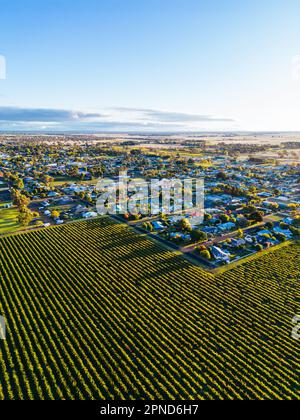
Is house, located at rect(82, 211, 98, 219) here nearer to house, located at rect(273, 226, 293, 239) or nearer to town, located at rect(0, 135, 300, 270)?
town, located at rect(0, 135, 300, 270)

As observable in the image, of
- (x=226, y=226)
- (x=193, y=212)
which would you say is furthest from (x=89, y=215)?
(x=226, y=226)

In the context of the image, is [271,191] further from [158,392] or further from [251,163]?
[158,392]

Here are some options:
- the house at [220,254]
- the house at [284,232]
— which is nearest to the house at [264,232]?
the house at [284,232]

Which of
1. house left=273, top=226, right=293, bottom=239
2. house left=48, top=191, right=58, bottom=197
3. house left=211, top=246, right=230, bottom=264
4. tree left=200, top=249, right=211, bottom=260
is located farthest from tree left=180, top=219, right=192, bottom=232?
house left=48, top=191, right=58, bottom=197

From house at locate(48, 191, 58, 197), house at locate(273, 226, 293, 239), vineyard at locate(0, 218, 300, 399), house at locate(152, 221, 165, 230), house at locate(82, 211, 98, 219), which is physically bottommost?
vineyard at locate(0, 218, 300, 399)

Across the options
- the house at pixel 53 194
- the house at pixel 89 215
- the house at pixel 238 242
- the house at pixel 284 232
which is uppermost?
the house at pixel 53 194

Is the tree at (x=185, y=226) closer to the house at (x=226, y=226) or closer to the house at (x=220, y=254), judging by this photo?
the house at (x=226, y=226)

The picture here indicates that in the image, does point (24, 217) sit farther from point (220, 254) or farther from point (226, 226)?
point (226, 226)

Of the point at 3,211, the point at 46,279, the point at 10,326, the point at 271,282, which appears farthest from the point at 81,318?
the point at 3,211
